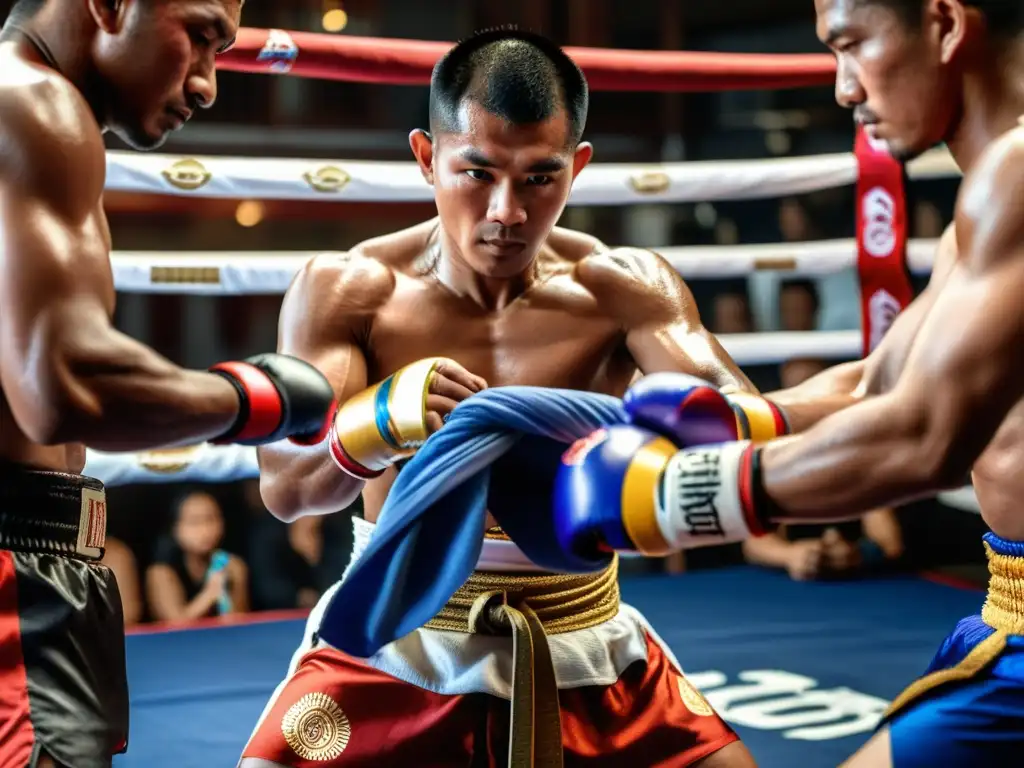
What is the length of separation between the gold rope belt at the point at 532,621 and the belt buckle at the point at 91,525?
458 mm

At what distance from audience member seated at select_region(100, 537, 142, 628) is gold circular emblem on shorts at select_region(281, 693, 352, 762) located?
1.84 metres

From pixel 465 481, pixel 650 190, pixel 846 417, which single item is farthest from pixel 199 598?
pixel 846 417

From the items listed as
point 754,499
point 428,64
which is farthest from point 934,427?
point 428,64

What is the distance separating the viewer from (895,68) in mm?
1361

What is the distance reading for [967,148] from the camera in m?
1.39

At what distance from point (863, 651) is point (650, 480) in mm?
1789

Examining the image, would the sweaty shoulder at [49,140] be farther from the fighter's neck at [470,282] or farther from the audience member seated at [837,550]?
the audience member seated at [837,550]

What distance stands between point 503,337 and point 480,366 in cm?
6

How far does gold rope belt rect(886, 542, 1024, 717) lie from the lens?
4.42 feet

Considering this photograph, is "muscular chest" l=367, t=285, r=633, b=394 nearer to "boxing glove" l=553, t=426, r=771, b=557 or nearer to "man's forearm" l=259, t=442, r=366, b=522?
"man's forearm" l=259, t=442, r=366, b=522

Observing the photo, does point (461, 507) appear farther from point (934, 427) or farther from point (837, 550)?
point (837, 550)

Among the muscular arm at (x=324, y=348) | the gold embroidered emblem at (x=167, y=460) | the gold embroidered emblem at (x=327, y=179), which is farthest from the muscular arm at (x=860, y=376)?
the gold embroidered emblem at (x=167, y=460)

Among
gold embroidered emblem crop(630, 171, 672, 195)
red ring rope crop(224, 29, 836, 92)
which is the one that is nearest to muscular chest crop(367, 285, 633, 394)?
red ring rope crop(224, 29, 836, 92)

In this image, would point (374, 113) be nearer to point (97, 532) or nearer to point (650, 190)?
point (650, 190)
